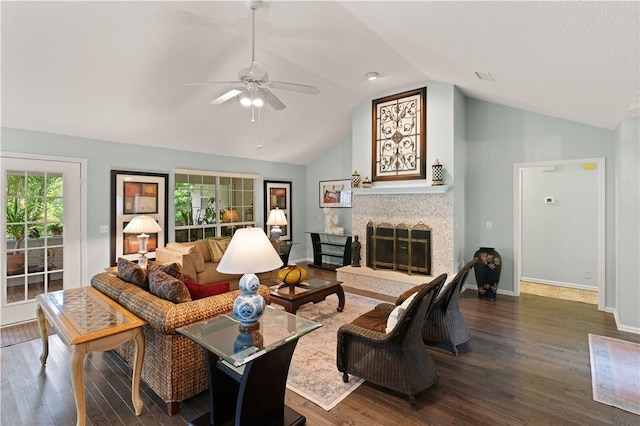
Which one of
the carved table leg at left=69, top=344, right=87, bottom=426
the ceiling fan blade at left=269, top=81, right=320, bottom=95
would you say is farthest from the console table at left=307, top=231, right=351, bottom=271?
the carved table leg at left=69, top=344, right=87, bottom=426

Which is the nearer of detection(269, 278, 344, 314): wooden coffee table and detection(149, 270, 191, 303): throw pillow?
detection(149, 270, 191, 303): throw pillow

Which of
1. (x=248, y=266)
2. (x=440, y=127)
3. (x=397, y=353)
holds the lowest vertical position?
(x=397, y=353)

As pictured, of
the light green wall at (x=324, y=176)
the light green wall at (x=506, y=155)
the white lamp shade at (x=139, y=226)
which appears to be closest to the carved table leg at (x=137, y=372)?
the white lamp shade at (x=139, y=226)

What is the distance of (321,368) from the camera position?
113 inches

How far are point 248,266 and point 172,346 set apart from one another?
0.80m

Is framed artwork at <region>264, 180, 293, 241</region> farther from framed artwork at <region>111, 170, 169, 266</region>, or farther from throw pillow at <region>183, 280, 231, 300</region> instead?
throw pillow at <region>183, 280, 231, 300</region>

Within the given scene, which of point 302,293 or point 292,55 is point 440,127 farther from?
point 302,293

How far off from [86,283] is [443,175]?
18.1 ft

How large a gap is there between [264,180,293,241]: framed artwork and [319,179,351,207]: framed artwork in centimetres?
84

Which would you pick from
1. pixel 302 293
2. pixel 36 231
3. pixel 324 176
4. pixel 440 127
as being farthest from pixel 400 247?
pixel 36 231

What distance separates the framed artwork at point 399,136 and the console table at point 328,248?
82.5 inches

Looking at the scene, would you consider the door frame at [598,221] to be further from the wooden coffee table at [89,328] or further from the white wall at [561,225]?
the wooden coffee table at [89,328]

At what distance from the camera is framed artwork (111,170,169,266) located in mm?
4828

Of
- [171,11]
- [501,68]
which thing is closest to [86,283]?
[171,11]
